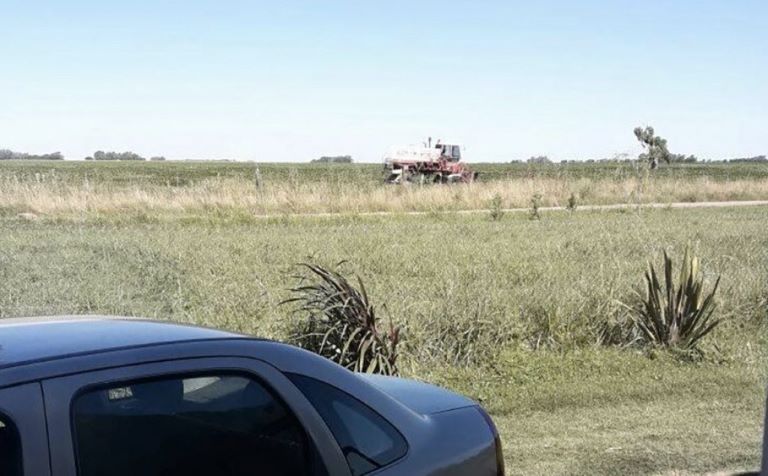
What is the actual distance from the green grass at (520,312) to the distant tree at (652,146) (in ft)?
27.8

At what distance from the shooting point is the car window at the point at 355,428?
2.69 meters

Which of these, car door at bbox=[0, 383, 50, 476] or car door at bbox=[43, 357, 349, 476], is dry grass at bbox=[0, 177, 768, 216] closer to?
car door at bbox=[43, 357, 349, 476]

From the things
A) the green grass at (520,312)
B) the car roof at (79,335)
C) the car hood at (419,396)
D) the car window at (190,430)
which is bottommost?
the green grass at (520,312)

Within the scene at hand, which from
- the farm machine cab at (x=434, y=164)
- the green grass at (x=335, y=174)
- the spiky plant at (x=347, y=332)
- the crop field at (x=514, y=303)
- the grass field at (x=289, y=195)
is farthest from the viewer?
the farm machine cab at (x=434, y=164)

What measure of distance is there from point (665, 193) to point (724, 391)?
95.9ft

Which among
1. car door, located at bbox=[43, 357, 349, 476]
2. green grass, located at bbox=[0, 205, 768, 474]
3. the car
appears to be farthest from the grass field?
car door, located at bbox=[43, 357, 349, 476]

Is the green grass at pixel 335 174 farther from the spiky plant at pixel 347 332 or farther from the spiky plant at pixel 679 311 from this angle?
the spiky plant at pixel 347 332

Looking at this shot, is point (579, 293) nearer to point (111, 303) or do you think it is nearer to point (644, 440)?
point (644, 440)

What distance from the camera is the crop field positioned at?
6.43 m

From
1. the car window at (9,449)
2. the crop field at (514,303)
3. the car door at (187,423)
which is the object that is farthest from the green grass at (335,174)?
the car window at (9,449)

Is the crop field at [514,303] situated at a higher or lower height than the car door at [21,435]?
lower

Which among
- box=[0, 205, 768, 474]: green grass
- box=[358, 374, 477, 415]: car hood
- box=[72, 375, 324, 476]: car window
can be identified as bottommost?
box=[0, 205, 768, 474]: green grass

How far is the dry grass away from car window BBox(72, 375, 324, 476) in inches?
846

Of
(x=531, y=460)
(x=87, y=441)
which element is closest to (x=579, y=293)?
(x=531, y=460)
